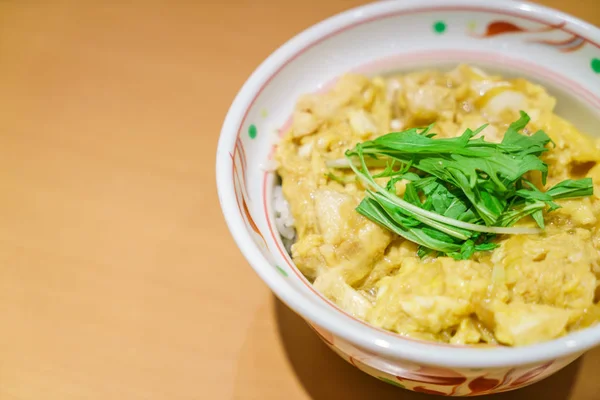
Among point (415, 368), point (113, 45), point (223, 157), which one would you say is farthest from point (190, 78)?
point (415, 368)

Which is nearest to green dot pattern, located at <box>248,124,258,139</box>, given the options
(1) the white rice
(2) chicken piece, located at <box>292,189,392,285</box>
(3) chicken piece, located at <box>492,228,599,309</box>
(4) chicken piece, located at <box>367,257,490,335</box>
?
(1) the white rice

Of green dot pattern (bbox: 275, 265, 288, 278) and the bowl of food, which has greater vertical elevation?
the bowl of food

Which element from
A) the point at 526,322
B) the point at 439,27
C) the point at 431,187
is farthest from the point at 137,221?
the point at 526,322

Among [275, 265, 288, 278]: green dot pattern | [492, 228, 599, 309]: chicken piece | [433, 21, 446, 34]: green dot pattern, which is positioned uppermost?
[433, 21, 446, 34]: green dot pattern

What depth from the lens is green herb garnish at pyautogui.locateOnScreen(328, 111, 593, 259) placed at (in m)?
1.26

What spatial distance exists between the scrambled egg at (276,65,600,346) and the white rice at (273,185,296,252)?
0.05 m

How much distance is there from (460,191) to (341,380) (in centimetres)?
62

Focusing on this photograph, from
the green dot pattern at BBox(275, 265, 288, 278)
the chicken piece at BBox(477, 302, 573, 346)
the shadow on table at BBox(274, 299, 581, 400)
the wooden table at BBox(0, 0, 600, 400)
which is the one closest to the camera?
the chicken piece at BBox(477, 302, 573, 346)

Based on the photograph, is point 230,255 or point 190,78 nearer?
point 230,255

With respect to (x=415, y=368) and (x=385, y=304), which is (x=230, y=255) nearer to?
(x=385, y=304)

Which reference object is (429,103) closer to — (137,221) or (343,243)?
(343,243)

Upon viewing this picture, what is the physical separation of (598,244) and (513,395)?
461 mm

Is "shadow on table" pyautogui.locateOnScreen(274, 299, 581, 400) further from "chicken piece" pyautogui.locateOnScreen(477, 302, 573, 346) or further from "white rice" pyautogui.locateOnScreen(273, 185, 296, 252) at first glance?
"chicken piece" pyautogui.locateOnScreen(477, 302, 573, 346)

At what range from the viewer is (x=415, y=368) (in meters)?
1.05
